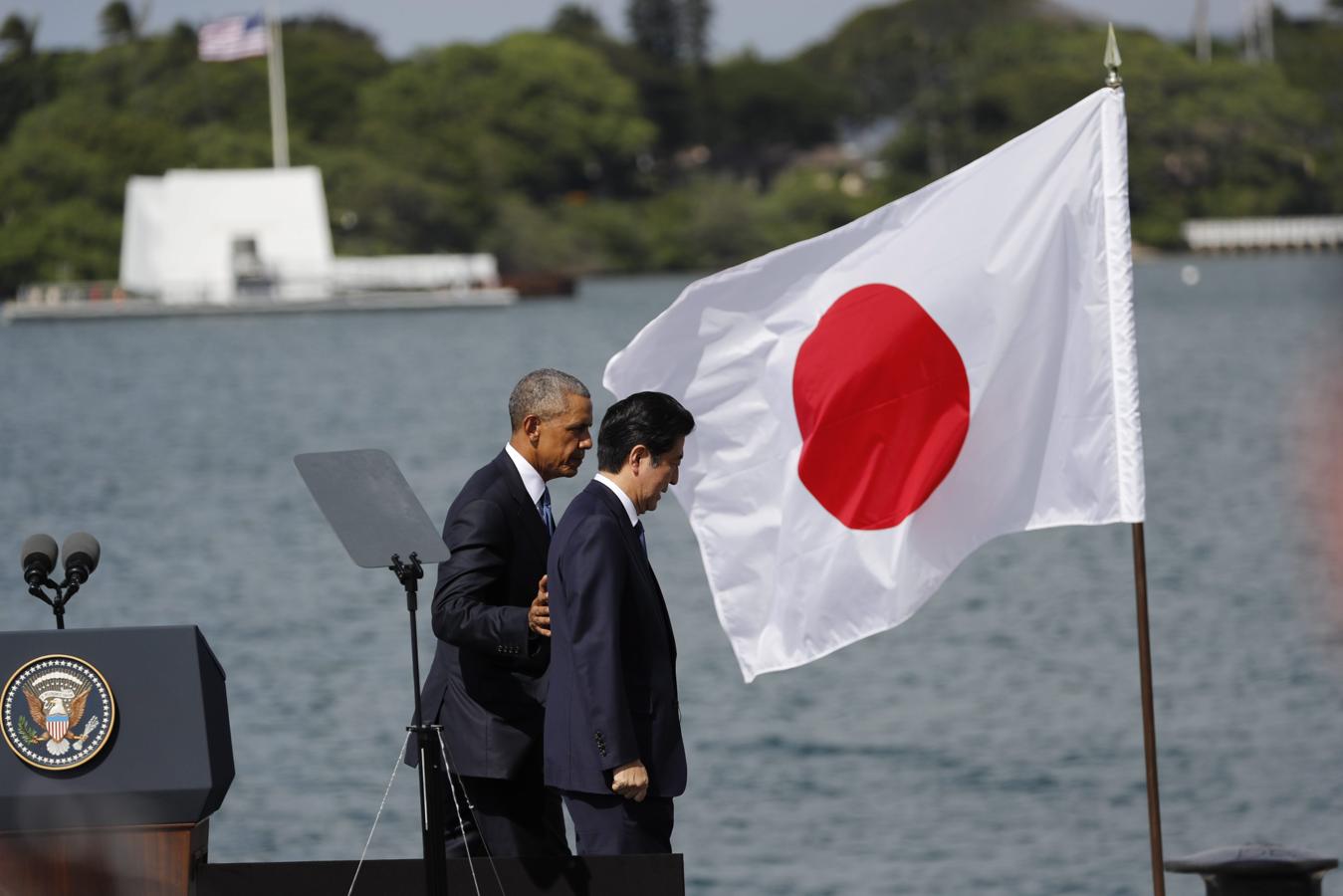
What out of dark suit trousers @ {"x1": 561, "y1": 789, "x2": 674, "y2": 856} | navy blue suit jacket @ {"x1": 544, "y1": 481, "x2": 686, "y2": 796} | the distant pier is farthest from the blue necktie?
the distant pier

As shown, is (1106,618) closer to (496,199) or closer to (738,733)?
(738,733)

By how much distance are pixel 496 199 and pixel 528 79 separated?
62.0ft

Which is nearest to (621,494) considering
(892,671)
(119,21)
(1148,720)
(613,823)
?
(613,823)

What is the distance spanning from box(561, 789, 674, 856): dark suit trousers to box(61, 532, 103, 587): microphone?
4.51 ft

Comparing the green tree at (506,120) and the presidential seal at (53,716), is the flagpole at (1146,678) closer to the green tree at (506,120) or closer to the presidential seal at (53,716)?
the presidential seal at (53,716)

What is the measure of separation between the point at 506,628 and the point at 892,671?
1419 cm

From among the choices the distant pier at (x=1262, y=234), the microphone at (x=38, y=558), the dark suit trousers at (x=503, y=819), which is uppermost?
the distant pier at (x=1262, y=234)

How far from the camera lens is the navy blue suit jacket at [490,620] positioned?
6.05 meters

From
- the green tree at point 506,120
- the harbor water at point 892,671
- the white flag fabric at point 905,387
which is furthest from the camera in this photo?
the green tree at point 506,120

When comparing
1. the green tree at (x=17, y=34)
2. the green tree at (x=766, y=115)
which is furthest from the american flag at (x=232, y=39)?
the green tree at (x=766, y=115)

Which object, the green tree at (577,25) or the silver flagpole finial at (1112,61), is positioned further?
the green tree at (577,25)

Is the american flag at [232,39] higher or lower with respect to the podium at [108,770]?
higher

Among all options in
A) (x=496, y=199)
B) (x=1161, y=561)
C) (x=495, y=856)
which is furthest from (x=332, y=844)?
(x=496, y=199)

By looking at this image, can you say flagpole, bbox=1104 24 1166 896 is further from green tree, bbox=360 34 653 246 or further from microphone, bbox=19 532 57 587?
green tree, bbox=360 34 653 246
